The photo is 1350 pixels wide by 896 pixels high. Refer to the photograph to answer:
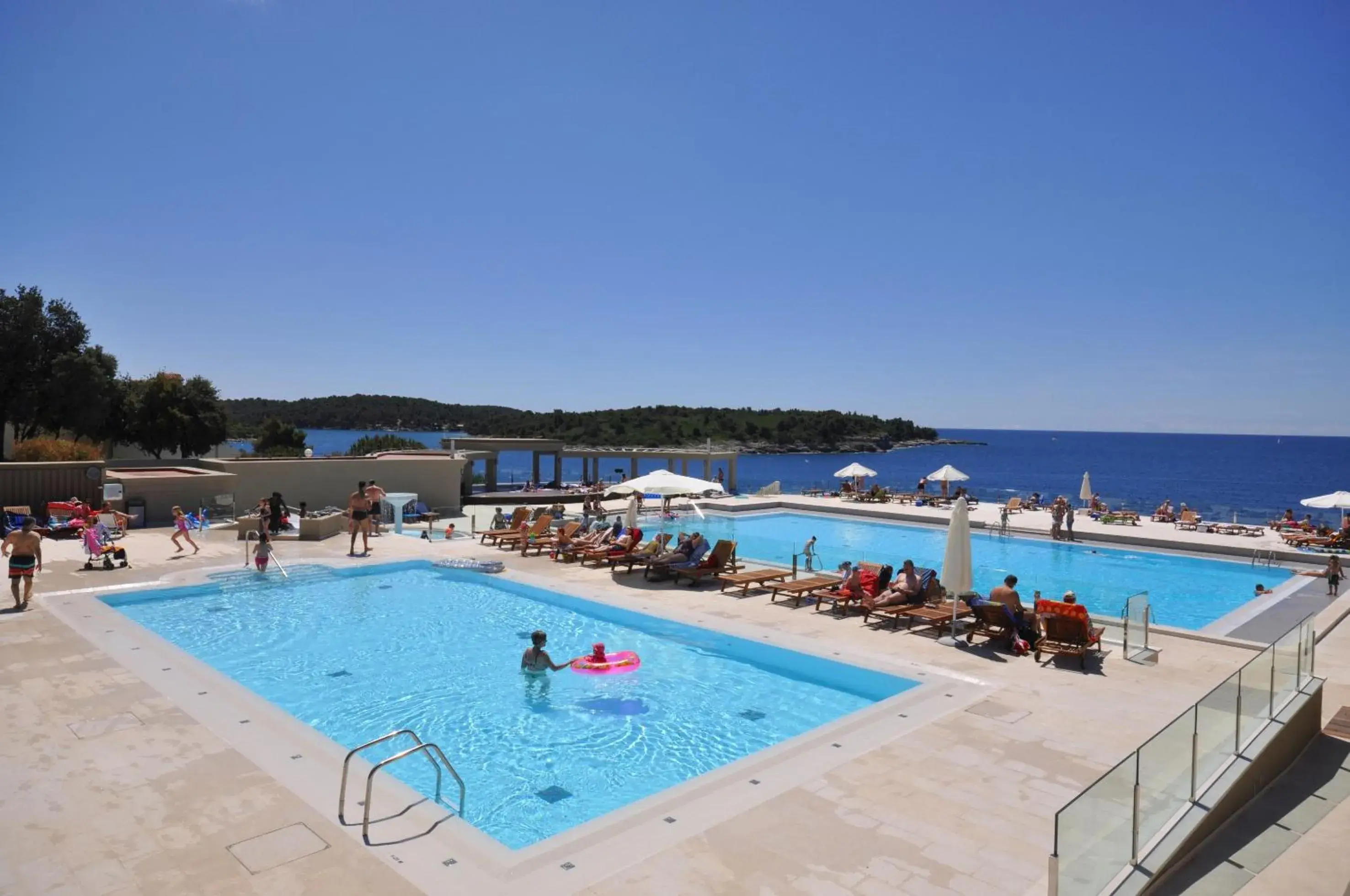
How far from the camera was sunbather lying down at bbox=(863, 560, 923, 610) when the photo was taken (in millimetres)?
11492

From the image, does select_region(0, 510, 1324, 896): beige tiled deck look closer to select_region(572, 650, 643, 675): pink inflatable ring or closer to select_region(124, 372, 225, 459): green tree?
select_region(572, 650, 643, 675): pink inflatable ring

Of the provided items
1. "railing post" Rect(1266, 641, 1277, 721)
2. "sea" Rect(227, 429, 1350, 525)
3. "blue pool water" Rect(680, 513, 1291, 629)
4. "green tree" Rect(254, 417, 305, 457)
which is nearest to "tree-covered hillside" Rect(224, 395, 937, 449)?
"sea" Rect(227, 429, 1350, 525)

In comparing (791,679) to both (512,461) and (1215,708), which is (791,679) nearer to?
(1215,708)

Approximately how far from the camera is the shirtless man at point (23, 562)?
1086 cm

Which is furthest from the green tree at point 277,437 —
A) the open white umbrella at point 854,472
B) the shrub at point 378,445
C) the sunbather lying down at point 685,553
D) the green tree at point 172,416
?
the sunbather lying down at point 685,553

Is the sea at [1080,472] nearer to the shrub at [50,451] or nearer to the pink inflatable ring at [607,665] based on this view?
the shrub at [50,451]

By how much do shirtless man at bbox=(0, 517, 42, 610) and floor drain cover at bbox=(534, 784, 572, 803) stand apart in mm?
8891

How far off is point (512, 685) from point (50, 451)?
20.4m

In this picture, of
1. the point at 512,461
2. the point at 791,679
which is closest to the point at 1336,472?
the point at 512,461

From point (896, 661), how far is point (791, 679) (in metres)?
1.27

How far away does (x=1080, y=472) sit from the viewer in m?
124

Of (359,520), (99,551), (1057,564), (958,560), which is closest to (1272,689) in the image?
(958,560)

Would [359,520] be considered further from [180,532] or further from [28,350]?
[28,350]

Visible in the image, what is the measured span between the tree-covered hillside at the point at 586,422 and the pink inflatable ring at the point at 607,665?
9228cm
